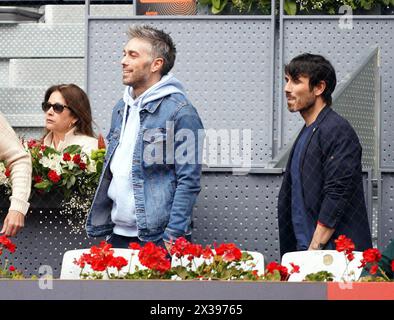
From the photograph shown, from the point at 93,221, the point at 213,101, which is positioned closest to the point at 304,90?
the point at 93,221

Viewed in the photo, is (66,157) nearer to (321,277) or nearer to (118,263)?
(118,263)

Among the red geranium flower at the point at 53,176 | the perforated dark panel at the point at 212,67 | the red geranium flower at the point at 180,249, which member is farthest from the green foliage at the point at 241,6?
the red geranium flower at the point at 180,249

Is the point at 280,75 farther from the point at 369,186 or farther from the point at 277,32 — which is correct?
the point at 369,186

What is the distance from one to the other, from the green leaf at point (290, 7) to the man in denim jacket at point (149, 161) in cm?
215

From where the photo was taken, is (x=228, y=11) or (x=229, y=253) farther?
(x=228, y=11)

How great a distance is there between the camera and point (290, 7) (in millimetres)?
8805

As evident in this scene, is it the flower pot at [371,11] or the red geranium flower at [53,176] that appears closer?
the red geranium flower at [53,176]

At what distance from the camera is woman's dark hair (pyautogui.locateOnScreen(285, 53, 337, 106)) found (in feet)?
22.2

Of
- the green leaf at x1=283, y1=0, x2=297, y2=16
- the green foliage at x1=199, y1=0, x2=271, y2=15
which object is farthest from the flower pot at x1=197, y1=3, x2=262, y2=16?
the green leaf at x1=283, y1=0, x2=297, y2=16

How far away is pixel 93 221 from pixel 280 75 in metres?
2.31

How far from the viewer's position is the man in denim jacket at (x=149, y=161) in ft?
21.3

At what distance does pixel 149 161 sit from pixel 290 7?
2.68m

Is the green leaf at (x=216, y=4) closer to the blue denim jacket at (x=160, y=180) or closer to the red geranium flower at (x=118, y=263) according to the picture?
the blue denim jacket at (x=160, y=180)

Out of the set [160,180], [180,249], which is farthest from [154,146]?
[180,249]
